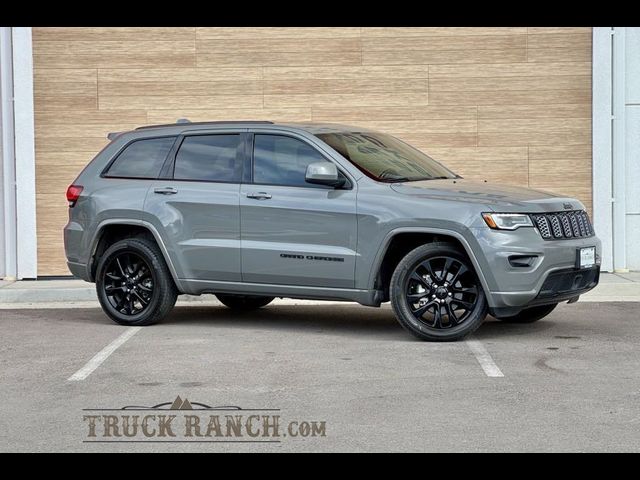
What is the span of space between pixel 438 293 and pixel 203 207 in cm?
219

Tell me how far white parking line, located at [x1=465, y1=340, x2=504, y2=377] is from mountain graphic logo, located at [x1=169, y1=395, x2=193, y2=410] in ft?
6.88

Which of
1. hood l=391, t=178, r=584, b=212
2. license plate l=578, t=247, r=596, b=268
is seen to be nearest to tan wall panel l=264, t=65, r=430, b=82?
hood l=391, t=178, r=584, b=212

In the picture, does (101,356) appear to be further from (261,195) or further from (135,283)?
(261,195)

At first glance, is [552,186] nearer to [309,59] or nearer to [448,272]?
[309,59]

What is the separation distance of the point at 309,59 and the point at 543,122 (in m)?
2.77

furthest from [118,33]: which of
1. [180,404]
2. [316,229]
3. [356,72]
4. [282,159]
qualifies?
[180,404]

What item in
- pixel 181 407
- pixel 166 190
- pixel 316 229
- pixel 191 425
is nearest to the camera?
pixel 191 425

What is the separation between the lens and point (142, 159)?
11078mm

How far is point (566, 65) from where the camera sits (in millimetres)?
14406

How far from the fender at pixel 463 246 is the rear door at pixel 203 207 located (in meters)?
1.27

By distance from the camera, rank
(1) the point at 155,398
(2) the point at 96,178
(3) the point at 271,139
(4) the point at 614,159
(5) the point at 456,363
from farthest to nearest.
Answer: (4) the point at 614,159
(2) the point at 96,178
(3) the point at 271,139
(5) the point at 456,363
(1) the point at 155,398

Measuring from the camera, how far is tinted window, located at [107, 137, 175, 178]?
36.0ft

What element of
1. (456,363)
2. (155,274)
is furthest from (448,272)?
(155,274)

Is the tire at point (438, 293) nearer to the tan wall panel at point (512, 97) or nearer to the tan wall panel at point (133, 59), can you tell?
the tan wall panel at point (512, 97)
